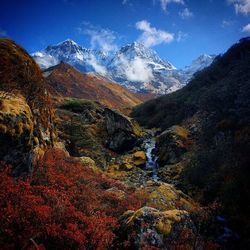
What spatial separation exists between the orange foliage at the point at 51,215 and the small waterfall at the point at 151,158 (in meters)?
14.2

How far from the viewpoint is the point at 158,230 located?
34.2 feet

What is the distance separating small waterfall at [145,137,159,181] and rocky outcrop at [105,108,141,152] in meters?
1.76

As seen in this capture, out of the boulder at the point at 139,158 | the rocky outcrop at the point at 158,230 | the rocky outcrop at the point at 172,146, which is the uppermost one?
the rocky outcrop at the point at 172,146

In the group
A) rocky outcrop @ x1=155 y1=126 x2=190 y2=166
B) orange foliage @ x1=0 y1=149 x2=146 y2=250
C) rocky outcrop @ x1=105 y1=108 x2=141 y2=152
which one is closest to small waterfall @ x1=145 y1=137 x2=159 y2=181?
rocky outcrop @ x1=155 y1=126 x2=190 y2=166

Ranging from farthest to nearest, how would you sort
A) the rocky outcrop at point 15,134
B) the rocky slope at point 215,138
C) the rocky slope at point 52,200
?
1. the rocky slope at point 215,138
2. the rocky outcrop at point 15,134
3. the rocky slope at point 52,200

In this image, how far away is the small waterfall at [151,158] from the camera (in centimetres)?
2821

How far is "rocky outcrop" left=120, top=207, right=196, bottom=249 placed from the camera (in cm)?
1002

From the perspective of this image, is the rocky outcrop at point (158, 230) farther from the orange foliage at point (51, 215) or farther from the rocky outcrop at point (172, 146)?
the rocky outcrop at point (172, 146)

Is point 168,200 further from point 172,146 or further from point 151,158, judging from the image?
point 151,158

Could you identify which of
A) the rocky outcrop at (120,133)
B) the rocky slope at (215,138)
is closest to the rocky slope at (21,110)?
Answer: the rocky slope at (215,138)

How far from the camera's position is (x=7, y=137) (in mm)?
12008

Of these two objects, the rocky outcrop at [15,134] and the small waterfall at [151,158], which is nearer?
the rocky outcrop at [15,134]

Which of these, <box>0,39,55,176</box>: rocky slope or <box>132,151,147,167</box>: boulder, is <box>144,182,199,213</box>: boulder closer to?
<box>0,39,55,176</box>: rocky slope

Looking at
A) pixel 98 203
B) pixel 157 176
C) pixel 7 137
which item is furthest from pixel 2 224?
pixel 157 176
